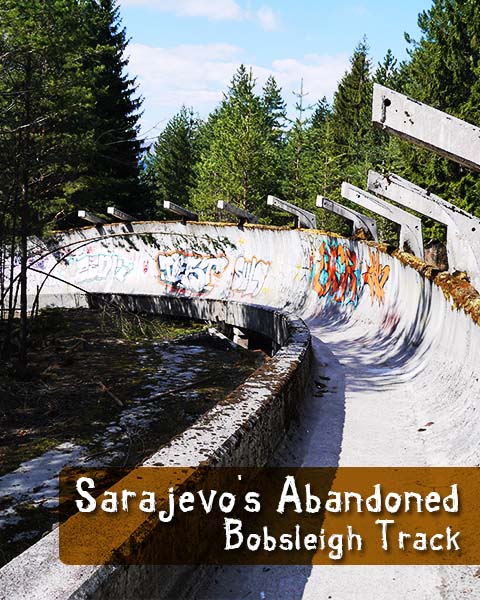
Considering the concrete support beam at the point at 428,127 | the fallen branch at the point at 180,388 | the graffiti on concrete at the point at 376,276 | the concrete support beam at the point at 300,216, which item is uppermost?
the concrete support beam at the point at 300,216

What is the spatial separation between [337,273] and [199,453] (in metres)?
11.4

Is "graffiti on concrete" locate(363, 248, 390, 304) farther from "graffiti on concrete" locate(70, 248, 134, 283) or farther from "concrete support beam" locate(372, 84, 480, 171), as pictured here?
"graffiti on concrete" locate(70, 248, 134, 283)

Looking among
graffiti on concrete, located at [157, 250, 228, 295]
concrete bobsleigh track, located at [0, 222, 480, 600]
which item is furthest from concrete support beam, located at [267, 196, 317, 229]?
graffiti on concrete, located at [157, 250, 228, 295]

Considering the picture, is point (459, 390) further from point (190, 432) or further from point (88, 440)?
point (88, 440)

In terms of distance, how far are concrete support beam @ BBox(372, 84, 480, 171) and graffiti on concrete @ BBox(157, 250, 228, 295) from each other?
14.1 m

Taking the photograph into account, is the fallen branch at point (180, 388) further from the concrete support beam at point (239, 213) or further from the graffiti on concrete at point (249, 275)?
the concrete support beam at point (239, 213)

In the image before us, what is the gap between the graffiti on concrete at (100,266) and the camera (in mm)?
24594

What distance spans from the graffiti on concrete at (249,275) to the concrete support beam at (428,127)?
12.2 metres

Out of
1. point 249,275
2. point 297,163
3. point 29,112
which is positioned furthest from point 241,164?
point 29,112

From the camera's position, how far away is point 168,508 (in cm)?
260

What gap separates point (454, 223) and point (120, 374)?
7.23 metres

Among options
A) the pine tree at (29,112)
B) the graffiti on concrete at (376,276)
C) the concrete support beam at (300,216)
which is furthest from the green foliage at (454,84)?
the pine tree at (29,112)

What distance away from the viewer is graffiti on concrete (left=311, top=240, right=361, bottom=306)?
1305 cm

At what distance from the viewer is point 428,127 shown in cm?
538
